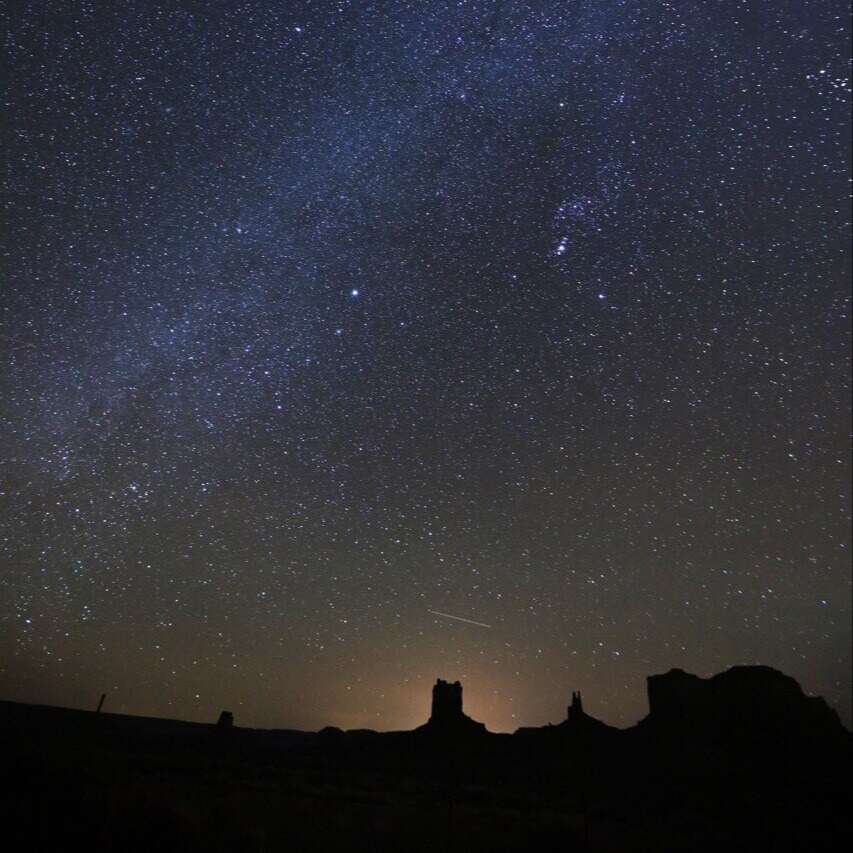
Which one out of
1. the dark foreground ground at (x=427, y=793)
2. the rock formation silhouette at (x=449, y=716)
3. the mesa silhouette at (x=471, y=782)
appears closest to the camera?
the dark foreground ground at (x=427, y=793)

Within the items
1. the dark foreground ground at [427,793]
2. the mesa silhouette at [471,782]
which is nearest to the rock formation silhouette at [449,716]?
the mesa silhouette at [471,782]

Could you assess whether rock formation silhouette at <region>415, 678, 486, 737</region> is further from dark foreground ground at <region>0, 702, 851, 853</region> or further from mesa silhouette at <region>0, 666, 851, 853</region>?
dark foreground ground at <region>0, 702, 851, 853</region>

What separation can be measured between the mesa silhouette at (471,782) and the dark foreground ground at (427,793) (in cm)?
10

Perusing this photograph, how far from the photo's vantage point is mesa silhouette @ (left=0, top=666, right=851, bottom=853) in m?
14.5

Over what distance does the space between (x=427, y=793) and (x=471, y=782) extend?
8945mm

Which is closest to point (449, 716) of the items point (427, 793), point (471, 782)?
Result: point (471, 782)

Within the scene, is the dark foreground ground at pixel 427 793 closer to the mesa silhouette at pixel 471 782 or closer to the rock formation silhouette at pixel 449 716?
the mesa silhouette at pixel 471 782

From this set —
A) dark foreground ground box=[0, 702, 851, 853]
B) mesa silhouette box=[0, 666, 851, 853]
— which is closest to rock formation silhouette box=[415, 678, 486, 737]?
mesa silhouette box=[0, 666, 851, 853]

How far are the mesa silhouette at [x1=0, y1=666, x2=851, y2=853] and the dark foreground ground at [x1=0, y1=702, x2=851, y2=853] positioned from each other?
101 millimetres

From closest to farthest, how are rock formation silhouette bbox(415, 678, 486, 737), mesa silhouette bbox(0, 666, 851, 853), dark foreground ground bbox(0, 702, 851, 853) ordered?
dark foreground ground bbox(0, 702, 851, 853) → mesa silhouette bbox(0, 666, 851, 853) → rock formation silhouette bbox(415, 678, 486, 737)

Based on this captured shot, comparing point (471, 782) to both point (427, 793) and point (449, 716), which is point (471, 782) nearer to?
point (427, 793)

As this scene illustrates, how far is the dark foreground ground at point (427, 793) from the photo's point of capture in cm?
1373

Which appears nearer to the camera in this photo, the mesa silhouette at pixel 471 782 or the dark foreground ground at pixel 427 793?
the dark foreground ground at pixel 427 793

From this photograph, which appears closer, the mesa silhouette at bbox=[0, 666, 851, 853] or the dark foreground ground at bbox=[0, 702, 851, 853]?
the dark foreground ground at bbox=[0, 702, 851, 853]
